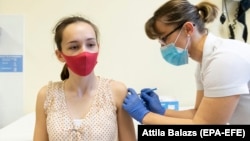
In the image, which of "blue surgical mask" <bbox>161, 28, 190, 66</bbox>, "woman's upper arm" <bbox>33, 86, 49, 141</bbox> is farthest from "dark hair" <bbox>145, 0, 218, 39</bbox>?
"woman's upper arm" <bbox>33, 86, 49, 141</bbox>

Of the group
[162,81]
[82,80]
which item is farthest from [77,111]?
[162,81]

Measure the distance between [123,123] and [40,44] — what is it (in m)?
1.02

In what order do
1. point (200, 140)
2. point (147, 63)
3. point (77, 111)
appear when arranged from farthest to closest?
point (147, 63)
point (77, 111)
point (200, 140)

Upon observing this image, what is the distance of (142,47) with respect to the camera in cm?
207

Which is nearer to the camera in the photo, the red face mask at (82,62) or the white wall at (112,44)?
the red face mask at (82,62)

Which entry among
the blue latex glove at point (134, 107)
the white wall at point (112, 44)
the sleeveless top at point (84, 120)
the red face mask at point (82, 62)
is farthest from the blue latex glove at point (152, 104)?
the white wall at point (112, 44)

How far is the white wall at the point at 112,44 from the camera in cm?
199

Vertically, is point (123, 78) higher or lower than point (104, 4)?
lower

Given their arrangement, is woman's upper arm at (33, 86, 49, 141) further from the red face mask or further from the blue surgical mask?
the blue surgical mask

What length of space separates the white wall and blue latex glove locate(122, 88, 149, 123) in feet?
2.41

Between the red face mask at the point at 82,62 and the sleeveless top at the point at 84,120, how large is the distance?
6.2 inches

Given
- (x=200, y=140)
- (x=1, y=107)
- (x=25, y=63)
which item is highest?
(x=25, y=63)

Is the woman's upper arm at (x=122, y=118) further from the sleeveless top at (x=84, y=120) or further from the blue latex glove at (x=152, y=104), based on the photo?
the blue latex glove at (x=152, y=104)

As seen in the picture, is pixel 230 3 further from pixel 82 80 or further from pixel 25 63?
pixel 25 63
